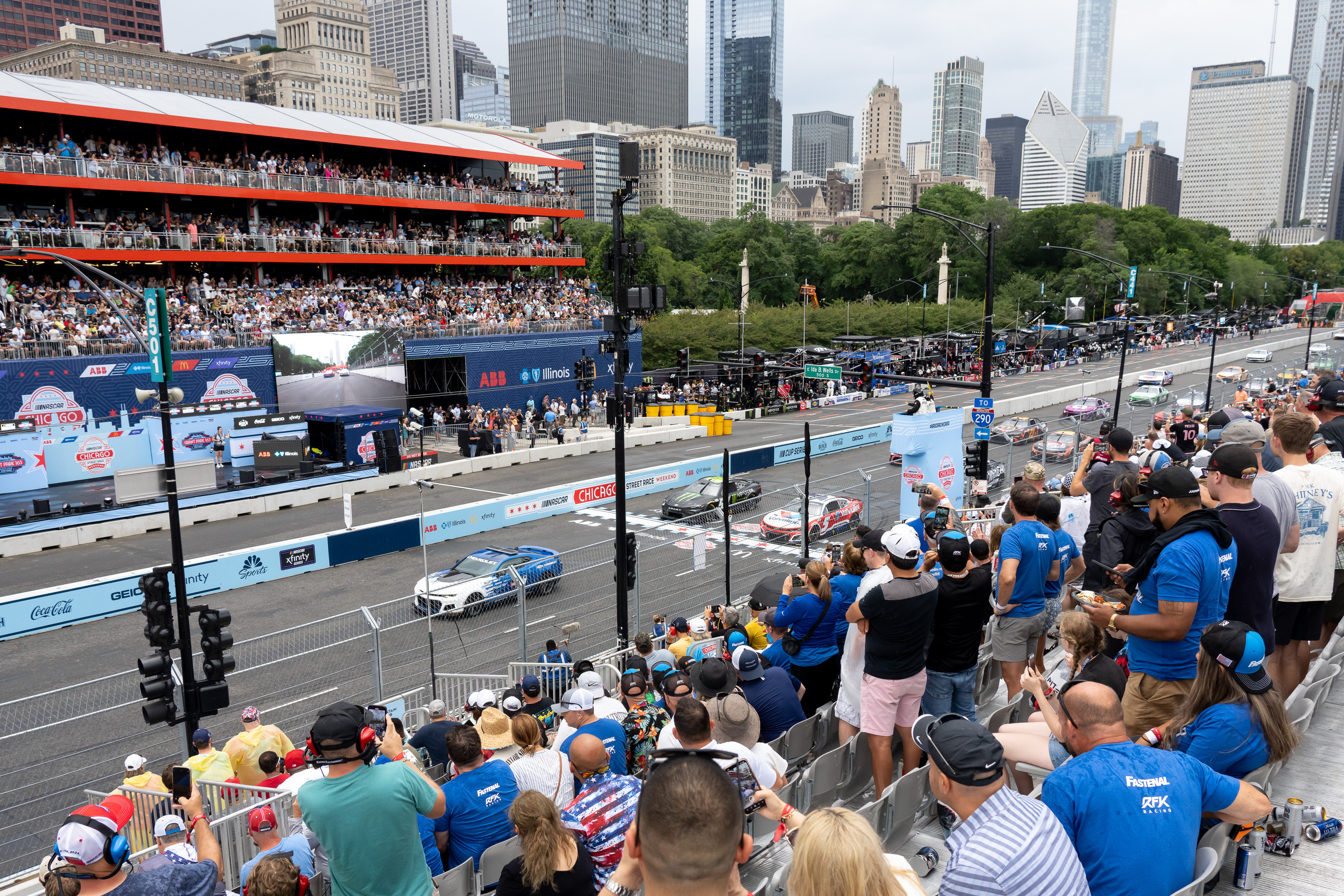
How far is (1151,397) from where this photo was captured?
45.3m

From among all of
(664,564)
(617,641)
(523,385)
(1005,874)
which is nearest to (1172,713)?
(1005,874)

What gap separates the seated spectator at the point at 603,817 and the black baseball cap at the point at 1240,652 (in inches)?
114

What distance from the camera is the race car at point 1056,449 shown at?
2994 cm

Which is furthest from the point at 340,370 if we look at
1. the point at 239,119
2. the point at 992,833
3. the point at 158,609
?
the point at 992,833

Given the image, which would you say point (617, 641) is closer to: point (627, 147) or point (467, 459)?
point (627, 147)

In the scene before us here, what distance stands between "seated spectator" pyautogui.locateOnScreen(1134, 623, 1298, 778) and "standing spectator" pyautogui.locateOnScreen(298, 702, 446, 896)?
12.7 ft

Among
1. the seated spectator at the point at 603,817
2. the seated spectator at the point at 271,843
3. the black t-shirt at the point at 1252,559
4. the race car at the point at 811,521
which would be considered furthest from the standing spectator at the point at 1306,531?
the race car at the point at 811,521

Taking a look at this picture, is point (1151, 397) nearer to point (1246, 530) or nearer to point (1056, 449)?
point (1056, 449)

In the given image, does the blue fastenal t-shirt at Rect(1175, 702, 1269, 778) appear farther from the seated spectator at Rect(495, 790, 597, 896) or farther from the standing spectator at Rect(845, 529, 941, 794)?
the seated spectator at Rect(495, 790, 597, 896)

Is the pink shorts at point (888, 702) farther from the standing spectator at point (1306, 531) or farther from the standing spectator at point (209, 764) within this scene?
the standing spectator at point (209, 764)

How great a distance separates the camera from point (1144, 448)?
659 inches

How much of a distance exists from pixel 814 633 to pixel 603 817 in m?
3.40

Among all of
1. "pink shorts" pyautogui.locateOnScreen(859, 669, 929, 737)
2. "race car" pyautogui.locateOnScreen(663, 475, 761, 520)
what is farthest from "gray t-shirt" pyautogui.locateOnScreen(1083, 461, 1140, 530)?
"race car" pyautogui.locateOnScreen(663, 475, 761, 520)

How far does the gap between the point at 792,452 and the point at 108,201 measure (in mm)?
31825
